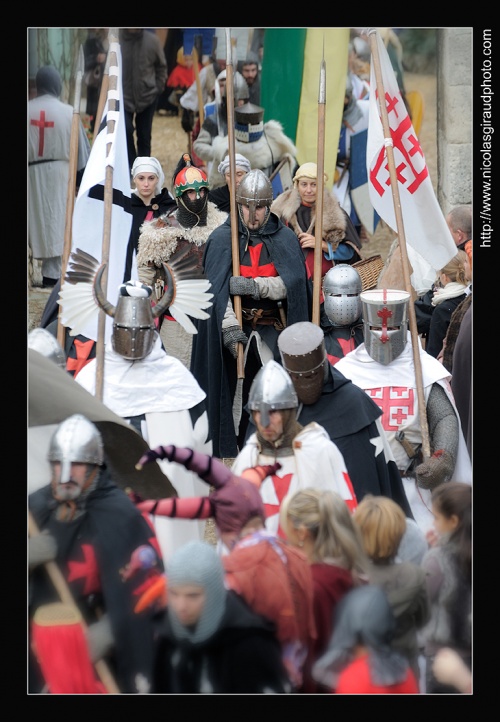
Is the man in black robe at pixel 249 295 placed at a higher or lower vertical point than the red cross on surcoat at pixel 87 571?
higher

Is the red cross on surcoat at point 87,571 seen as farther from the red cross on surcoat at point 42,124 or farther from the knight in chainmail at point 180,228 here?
the red cross on surcoat at point 42,124

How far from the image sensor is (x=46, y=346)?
7402mm

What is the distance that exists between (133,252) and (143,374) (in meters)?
1.81

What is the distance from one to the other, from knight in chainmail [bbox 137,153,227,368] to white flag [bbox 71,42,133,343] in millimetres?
1050

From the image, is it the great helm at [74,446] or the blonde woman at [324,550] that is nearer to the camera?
the blonde woman at [324,550]

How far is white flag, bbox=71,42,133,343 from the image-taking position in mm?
8812

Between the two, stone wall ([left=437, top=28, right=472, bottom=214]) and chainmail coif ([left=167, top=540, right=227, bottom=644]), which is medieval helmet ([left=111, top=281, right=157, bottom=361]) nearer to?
chainmail coif ([left=167, top=540, right=227, bottom=644])

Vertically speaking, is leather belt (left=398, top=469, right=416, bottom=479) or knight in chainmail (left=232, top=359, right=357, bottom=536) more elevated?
knight in chainmail (left=232, top=359, right=357, bottom=536)

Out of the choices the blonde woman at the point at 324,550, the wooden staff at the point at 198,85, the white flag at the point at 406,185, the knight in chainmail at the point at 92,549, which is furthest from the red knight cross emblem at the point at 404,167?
the wooden staff at the point at 198,85

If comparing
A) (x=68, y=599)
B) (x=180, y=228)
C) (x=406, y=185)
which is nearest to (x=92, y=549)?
(x=68, y=599)

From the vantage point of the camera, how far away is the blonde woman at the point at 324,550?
5.83 metres

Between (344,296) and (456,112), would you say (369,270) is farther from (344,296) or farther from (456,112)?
(456,112)

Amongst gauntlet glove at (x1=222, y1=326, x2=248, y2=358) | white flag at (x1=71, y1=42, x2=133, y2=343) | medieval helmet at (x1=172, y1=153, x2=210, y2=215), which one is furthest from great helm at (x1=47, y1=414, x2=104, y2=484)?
medieval helmet at (x1=172, y1=153, x2=210, y2=215)

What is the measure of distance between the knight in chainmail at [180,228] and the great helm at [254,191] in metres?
0.73
